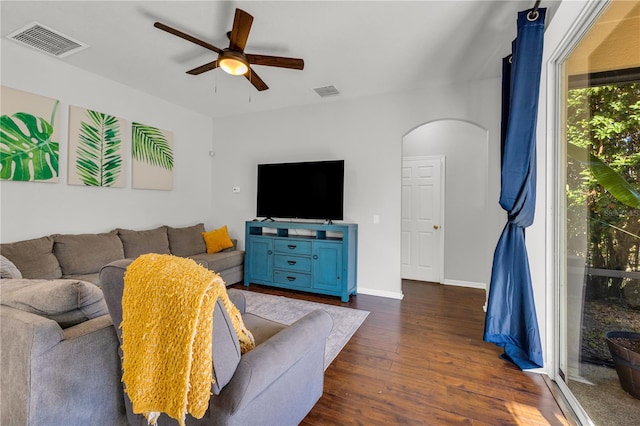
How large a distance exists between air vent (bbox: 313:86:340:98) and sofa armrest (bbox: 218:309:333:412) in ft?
10.1

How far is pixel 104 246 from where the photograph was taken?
3.19 meters

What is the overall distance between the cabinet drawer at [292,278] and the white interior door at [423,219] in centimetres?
192

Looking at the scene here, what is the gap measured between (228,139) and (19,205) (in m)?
2.81

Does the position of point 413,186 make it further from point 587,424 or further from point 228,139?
point 587,424

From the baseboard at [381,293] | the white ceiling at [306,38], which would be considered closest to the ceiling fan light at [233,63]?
the white ceiling at [306,38]

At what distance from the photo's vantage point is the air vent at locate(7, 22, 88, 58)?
2.52 metres

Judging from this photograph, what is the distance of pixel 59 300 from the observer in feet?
3.85

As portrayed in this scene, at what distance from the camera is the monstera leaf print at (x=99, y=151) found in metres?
3.29

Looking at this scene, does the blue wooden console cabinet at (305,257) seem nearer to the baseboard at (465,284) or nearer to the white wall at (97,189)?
the white wall at (97,189)

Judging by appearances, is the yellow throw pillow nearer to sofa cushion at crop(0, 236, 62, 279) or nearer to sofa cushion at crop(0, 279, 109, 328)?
→ sofa cushion at crop(0, 236, 62, 279)

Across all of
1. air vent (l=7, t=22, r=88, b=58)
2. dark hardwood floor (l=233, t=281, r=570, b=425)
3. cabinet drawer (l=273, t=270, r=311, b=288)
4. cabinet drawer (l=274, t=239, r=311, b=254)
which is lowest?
dark hardwood floor (l=233, t=281, r=570, b=425)

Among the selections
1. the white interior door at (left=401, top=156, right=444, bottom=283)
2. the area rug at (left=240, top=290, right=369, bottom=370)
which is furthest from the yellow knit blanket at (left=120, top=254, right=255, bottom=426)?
the white interior door at (left=401, top=156, right=444, bottom=283)

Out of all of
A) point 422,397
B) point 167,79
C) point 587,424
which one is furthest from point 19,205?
point 587,424

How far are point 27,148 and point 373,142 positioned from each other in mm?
3857
